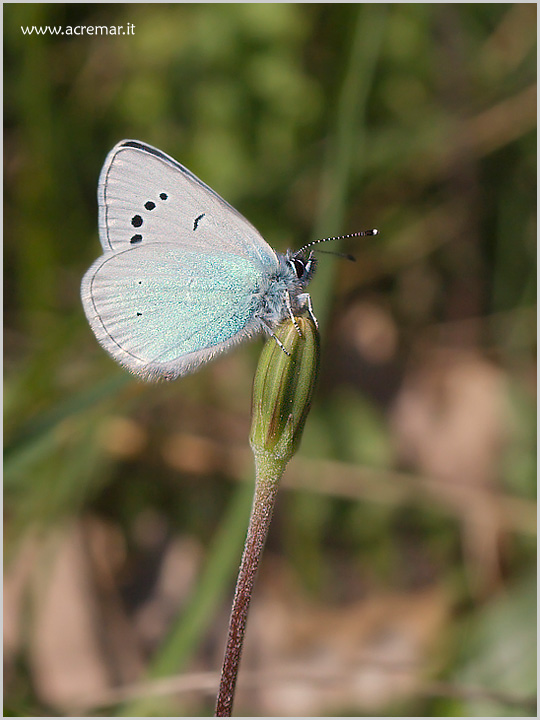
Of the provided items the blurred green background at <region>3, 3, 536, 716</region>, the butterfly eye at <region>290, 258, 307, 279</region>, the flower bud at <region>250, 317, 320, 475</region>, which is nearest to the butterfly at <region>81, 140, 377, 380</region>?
the butterfly eye at <region>290, 258, 307, 279</region>

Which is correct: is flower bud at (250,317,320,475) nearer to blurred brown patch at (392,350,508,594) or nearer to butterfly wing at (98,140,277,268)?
butterfly wing at (98,140,277,268)

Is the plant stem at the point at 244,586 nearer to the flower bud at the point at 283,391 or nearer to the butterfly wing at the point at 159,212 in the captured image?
the flower bud at the point at 283,391

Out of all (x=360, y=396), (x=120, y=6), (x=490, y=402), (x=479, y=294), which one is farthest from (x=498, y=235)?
(x=120, y=6)

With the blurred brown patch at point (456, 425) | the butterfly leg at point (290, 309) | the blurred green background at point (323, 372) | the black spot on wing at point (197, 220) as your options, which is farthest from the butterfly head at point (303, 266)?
the blurred brown patch at point (456, 425)

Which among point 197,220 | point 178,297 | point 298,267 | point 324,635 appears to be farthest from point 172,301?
point 324,635

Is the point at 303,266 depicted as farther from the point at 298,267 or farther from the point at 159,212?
the point at 159,212

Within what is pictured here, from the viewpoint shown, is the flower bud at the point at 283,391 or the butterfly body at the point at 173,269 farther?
the butterfly body at the point at 173,269

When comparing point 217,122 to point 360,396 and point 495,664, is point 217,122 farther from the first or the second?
point 495,664
